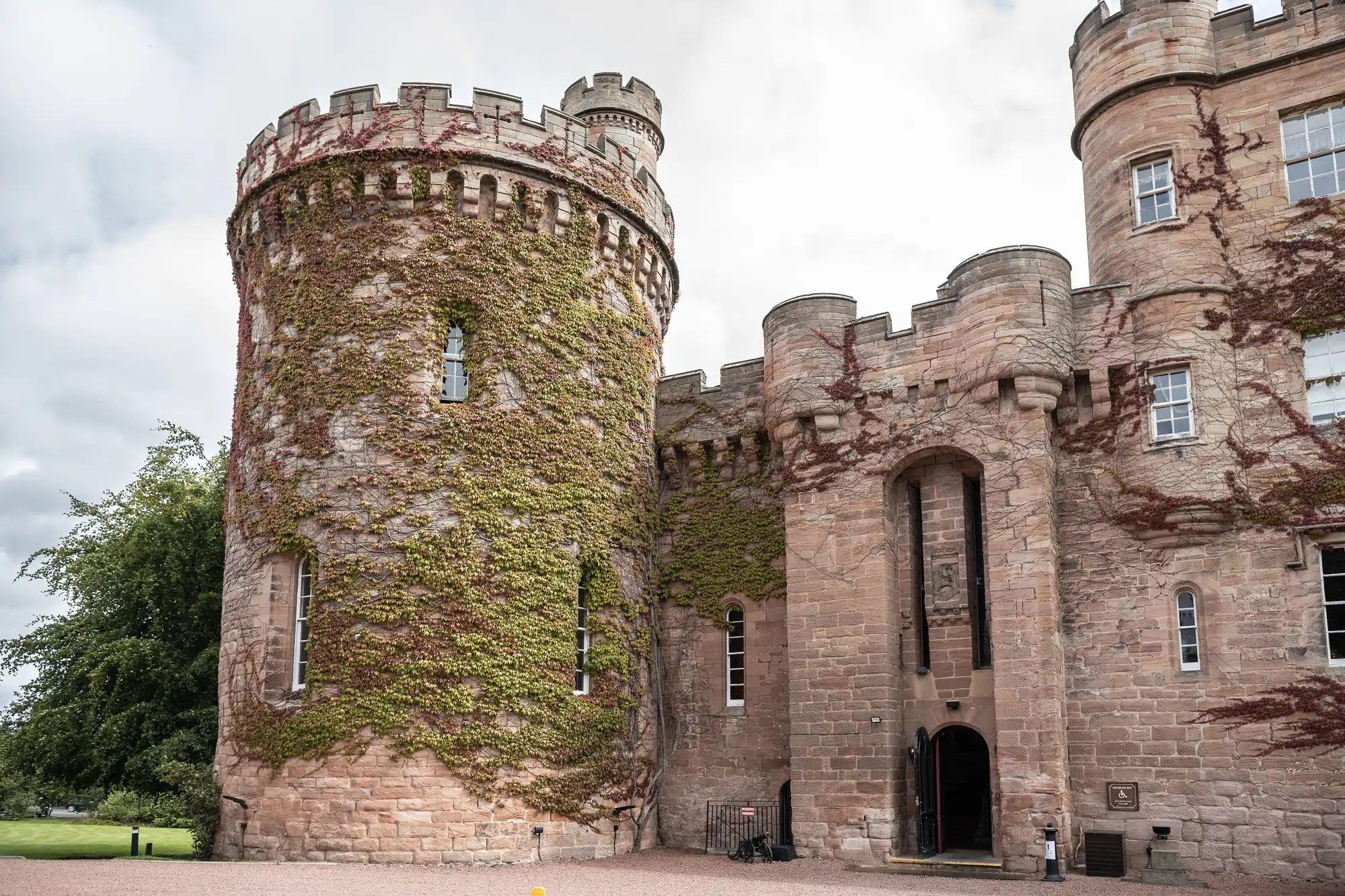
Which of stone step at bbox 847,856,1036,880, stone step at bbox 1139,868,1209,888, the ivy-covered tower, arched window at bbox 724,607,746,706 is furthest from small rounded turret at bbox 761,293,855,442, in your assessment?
stone step at bbox 1139,868,1209,888

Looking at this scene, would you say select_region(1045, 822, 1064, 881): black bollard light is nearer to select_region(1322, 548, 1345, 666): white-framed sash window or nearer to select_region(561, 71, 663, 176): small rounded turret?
select_region(1322, 548, 1345, 666): white-framed sash window

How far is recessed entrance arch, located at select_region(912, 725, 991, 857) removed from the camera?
56.2 feet

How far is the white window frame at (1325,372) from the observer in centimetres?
1591

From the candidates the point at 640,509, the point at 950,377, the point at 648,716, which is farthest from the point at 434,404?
the point at 950,377

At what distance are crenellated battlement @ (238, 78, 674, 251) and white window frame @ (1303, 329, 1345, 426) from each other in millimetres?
11416

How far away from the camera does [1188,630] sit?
16141 mm

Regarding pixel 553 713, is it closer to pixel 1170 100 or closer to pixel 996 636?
pixel 996 636

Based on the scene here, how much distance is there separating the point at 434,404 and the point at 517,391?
1.37 m

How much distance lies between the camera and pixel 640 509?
20281mm

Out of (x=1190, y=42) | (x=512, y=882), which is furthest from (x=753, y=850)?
(x=1190, y=42)

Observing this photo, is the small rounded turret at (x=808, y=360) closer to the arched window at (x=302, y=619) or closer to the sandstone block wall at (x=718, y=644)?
the sandstone block wall at (x=718, y=644)

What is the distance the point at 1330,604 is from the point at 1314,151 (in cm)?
677

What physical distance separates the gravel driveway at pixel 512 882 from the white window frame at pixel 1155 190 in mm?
9706

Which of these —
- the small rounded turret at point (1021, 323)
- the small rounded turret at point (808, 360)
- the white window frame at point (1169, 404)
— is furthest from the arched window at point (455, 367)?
the white window frame at point (1169, 404)
